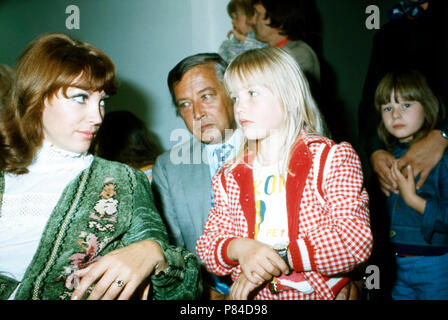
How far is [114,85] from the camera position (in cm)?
99

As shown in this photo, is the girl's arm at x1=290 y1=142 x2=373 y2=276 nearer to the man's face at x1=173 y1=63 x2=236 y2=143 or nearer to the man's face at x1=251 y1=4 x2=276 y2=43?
the man's face at x1=173 y1=63 x2=236 y2=143

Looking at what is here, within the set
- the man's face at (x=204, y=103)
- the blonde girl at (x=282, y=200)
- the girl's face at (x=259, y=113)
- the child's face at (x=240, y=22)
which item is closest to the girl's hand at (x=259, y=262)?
the blonde girl at (x=282, y=200)

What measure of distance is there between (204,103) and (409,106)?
1081 millimetres

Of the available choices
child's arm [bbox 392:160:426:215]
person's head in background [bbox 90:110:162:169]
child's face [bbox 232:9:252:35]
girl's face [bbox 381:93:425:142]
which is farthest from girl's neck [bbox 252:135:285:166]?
child's face [bbox 232:9:252:35]

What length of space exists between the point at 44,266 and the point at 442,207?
1551mm

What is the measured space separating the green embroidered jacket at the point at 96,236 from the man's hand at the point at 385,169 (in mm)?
1082

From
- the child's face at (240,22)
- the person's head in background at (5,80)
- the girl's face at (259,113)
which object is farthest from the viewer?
the child's face at (240,22)

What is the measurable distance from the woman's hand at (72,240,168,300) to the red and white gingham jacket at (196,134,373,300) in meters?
0.20

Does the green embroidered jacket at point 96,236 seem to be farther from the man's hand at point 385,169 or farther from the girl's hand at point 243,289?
the man's hand at point 385,169

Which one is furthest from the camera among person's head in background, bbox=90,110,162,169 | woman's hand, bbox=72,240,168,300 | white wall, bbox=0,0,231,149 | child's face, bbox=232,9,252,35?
child's face, bbox=232,9,252,35

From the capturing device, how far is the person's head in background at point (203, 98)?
4.74 ft

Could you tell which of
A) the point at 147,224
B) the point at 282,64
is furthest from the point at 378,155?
the point at 147,224

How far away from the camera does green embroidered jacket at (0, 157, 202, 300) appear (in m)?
0.82

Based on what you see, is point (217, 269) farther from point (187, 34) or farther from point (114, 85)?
point (187, 34)
